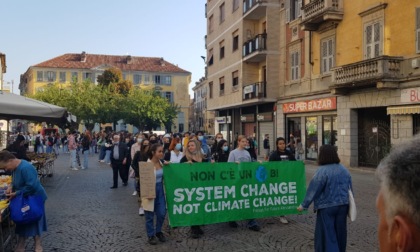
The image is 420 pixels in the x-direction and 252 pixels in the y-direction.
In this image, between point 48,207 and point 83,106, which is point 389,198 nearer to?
point 48,207

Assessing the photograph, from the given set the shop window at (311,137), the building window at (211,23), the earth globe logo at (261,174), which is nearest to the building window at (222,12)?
the building window at (211,23)

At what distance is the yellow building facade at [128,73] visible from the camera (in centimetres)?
8319

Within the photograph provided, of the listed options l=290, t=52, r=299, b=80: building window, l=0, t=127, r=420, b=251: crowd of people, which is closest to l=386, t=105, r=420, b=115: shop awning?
l=0, t=127, r=420, b=251: crowd of people

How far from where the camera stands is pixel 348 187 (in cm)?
560

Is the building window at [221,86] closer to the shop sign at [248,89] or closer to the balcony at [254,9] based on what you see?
the shop sign at [248,89]

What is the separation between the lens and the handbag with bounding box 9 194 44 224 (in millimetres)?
5672

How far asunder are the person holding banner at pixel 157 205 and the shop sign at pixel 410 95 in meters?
13.1

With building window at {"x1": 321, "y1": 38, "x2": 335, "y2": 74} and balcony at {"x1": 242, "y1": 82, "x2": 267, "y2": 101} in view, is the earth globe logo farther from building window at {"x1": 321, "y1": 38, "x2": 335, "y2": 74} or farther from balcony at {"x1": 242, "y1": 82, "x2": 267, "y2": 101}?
balcony at {"x1": 242, "y1": 82, "x2": 267, "y2": 101}

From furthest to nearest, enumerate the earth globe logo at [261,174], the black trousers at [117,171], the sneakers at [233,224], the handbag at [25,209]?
the black trousers at [117,171], the sneakers at [233,224], the earth globe logo at [261,174], the handbag at [25,209]

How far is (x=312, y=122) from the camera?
2439 centimetres

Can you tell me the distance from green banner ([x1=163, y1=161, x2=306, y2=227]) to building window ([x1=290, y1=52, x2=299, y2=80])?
18.3 metres

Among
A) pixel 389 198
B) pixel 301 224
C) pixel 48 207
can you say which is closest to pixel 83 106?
pixel 48 207

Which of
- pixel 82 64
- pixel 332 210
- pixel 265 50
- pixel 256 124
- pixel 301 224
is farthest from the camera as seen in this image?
pixel 82 64

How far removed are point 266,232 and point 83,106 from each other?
49.6 m
